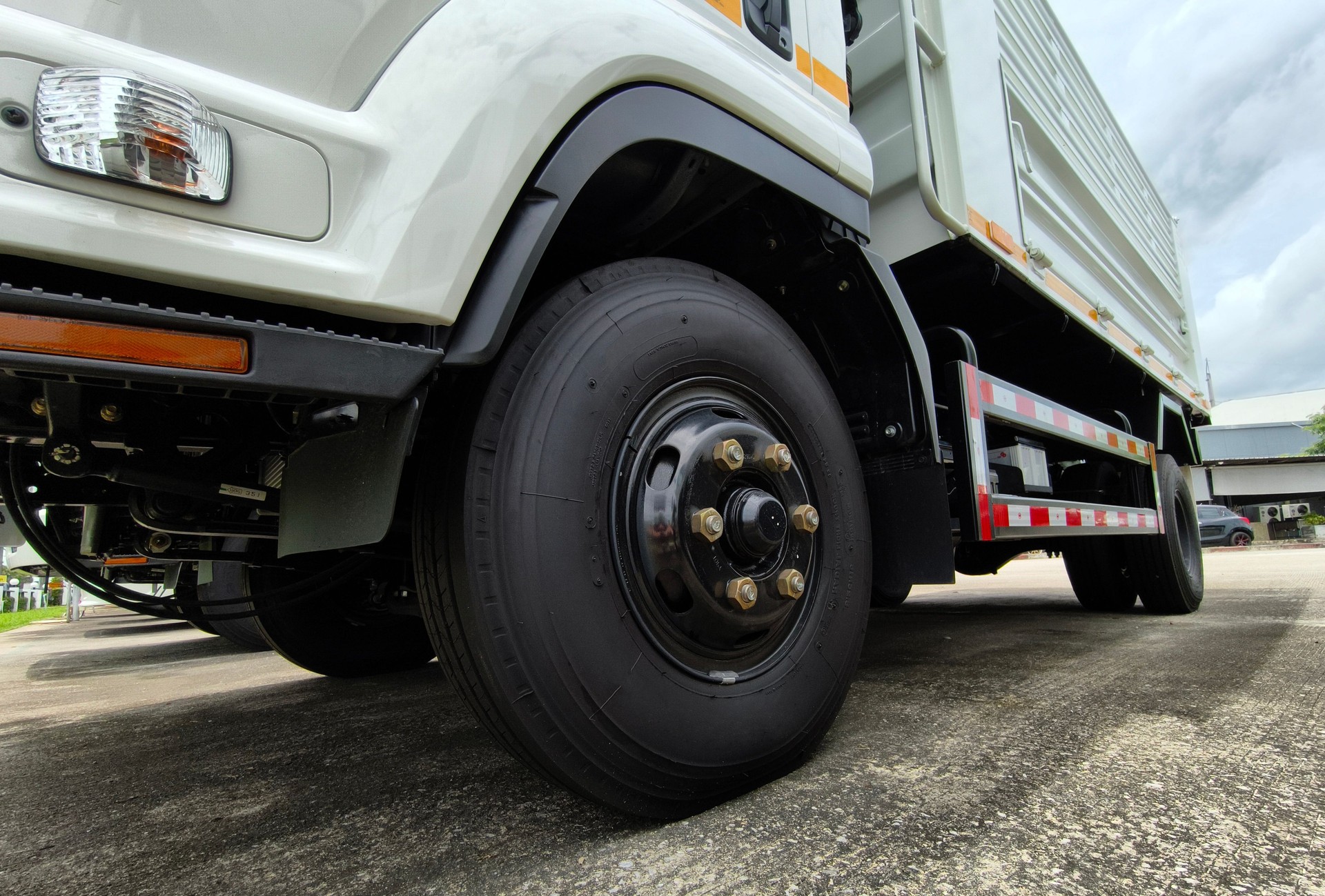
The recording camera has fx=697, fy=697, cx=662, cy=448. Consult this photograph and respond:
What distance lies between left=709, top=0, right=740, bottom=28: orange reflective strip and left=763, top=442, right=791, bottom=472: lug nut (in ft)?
2.97

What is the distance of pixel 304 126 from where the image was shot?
0.88 m

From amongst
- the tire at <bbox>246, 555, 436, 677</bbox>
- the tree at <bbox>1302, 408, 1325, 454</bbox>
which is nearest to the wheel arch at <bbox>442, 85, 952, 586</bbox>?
the tire at <bbox>246, 555, 436, 677</bbox>

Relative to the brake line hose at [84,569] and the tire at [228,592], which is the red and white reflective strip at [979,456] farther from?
the tire at [228,592]

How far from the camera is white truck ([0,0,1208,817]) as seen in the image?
787 mm

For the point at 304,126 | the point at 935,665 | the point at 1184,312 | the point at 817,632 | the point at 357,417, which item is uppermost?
the point at 1184,312

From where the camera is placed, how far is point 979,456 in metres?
2.09

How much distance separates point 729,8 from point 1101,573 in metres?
4.31

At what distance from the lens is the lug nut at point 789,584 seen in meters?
1.31

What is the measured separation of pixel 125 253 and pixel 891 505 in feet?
5.45

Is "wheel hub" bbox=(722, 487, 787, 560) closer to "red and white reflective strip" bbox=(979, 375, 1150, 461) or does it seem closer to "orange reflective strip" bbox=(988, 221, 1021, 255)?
"red and white reflective strip" bbox=(979, 375, 1150, 461)

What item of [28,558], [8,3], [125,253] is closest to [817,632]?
→ [125,253]

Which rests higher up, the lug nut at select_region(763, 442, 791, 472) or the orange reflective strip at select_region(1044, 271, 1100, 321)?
the orange reflective strip at select_region(1044, 271, 1100, 321)

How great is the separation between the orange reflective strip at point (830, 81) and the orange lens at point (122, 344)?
4.89 feet

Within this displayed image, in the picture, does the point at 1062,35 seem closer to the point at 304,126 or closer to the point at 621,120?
the point at 621,120
